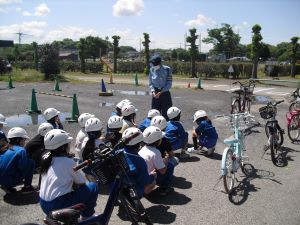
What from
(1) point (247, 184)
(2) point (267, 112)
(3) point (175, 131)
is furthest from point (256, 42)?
(1) point (247, 184)

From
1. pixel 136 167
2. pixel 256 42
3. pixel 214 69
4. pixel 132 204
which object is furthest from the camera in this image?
pixel 214 69

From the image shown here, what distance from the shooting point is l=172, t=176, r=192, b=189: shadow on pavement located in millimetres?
6059

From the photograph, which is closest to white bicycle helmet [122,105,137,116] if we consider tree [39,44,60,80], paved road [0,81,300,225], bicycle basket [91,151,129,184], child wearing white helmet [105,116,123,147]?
Answer: child wearing white helmet [105,116,123,147]

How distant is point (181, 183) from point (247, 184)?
112 cm

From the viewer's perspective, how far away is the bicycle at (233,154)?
539 cm

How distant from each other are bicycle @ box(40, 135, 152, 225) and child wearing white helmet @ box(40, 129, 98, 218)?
312mm

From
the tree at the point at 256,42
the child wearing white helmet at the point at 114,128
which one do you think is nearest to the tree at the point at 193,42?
the tree at the point at 256,42

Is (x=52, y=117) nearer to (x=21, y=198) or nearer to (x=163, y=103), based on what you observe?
(x=21, y=198)

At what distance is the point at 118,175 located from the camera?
12.5ft

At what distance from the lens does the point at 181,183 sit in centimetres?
621

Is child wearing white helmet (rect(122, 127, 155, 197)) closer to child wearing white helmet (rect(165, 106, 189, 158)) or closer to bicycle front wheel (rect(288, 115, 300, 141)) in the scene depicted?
child wearing white helmet (rect(165, 106, 189, 158))

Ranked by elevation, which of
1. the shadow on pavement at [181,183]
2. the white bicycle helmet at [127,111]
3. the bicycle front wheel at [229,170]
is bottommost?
the shadow on pavement at [181,183]

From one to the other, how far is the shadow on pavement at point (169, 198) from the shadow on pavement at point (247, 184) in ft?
2.36

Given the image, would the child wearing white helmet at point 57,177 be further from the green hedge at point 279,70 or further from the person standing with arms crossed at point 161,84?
the green hedge at point 279,70
